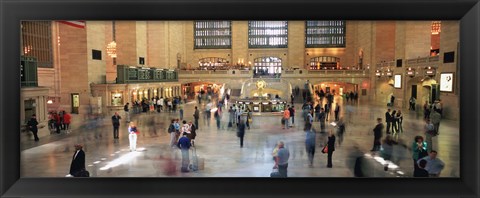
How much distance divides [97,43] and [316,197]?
23.9m

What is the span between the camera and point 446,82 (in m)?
20.0

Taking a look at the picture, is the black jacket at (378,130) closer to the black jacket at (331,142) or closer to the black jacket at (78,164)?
the black jacket at (331,142)

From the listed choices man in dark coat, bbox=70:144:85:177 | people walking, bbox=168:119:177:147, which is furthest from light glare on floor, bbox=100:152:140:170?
man in dark coat, bbox=70:144:85:177

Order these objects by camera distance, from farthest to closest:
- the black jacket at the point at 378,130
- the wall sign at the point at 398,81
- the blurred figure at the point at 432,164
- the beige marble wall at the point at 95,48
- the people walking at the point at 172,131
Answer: the wall sign at the point at 398,81, the beige marble wall at the point at 95,48, the people walking at the point at 172,131, the black jacket at the point at 378,130, the blurred figure at the point at 432,164

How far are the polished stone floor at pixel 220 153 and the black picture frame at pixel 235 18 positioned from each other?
0.71 meters

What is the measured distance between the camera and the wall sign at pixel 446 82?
1958 centimetres

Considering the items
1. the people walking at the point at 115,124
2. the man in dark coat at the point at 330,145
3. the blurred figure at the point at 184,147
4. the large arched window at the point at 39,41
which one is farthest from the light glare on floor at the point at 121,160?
the large arched window at the point at 39,41

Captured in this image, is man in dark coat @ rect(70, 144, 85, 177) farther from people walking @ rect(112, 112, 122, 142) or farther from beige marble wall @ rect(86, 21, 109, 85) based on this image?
beige marble wall @ rect(86, 21, 109, 85)

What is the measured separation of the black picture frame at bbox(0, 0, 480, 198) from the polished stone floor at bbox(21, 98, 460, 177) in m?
0.71

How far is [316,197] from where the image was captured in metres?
4.49

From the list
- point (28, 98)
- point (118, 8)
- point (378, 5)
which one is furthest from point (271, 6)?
point (28, 98)

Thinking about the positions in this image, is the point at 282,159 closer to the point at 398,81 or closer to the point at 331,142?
the point at 331,142

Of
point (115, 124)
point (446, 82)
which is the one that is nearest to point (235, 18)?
point (115, 124)
